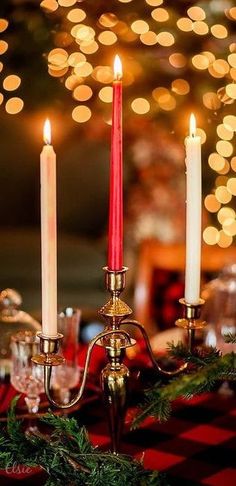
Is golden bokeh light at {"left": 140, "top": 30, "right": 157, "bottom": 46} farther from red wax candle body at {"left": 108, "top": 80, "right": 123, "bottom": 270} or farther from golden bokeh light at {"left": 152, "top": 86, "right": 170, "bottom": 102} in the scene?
red wax candle body at {"left": 108, "top": 80, "right": 123, "bottom": 270}

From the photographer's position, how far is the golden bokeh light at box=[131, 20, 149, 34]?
99.1 inches

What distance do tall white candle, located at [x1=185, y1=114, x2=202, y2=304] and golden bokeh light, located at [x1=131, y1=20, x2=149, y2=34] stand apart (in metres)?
1.48

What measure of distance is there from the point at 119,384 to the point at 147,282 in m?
1.56

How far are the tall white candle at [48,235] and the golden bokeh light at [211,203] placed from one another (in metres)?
3.44

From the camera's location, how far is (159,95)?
3551 mm

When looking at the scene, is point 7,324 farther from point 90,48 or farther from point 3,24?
point 90,48

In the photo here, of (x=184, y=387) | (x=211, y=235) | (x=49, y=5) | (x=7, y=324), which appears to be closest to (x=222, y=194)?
(x=211, y=235)

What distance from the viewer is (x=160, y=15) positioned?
251 cm

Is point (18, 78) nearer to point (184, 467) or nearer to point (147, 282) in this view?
point (147, 282)

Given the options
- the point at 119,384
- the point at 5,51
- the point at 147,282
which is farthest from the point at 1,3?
the point at 119,384

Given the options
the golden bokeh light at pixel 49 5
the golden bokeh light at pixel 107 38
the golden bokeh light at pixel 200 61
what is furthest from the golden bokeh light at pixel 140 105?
the golden bokeh light at pixel 49 5

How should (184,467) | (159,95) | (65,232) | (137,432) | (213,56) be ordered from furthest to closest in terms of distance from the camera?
(65,232), (159,95), (213,56), (137,432), (184,467)

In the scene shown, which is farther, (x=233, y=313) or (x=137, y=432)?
(x=233, y=313)

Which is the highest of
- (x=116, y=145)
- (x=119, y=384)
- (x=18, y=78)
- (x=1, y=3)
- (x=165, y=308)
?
(x=1, y=3)
